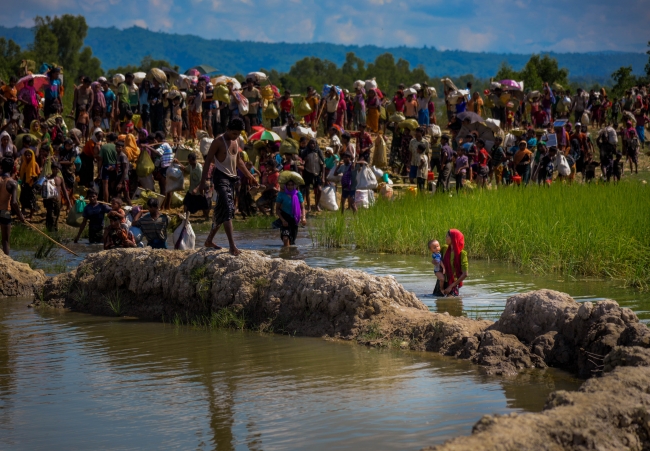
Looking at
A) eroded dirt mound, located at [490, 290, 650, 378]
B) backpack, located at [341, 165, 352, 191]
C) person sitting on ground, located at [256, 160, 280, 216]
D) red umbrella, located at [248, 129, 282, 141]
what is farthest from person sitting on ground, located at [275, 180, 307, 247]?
eroded dirt mound, located at [490, 290, 650, 378]

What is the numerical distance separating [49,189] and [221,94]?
646 centimetres

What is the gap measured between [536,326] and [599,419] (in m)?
2.51

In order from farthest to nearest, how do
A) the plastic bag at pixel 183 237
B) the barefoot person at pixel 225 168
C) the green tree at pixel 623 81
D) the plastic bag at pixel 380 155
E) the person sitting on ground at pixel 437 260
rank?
1. the green tree at pixel 623 81
2. the plastic bag at pixel 380 155
3. the plastic bag at pixel 183 237
4. the person sitting on ground at pixel 437 260
5. the barefoot person at pixel 225 168

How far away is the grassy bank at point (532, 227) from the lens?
11.8 meters

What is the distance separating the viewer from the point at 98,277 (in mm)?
10570

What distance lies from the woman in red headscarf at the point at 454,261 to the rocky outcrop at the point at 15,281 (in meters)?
4.85

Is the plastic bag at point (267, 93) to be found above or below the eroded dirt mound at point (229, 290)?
above

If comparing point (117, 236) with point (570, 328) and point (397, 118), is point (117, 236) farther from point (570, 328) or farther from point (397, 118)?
point (397, 118)

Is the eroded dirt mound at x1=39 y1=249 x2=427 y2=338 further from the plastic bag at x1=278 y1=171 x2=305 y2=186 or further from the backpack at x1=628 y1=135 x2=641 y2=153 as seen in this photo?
the backpack at x1=628 y1=135 x2=641 y2=153

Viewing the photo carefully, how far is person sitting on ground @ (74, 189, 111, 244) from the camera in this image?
1497 centimetres

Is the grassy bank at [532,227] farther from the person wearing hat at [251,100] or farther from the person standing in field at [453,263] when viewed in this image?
the person wearing hat at [251,100]

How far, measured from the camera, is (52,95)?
835 inches

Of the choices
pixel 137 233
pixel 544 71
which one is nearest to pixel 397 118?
pixel 137 233

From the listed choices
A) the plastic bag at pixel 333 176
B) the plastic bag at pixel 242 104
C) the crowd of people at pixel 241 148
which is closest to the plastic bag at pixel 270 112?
the crowd of people at pixel 241 148
